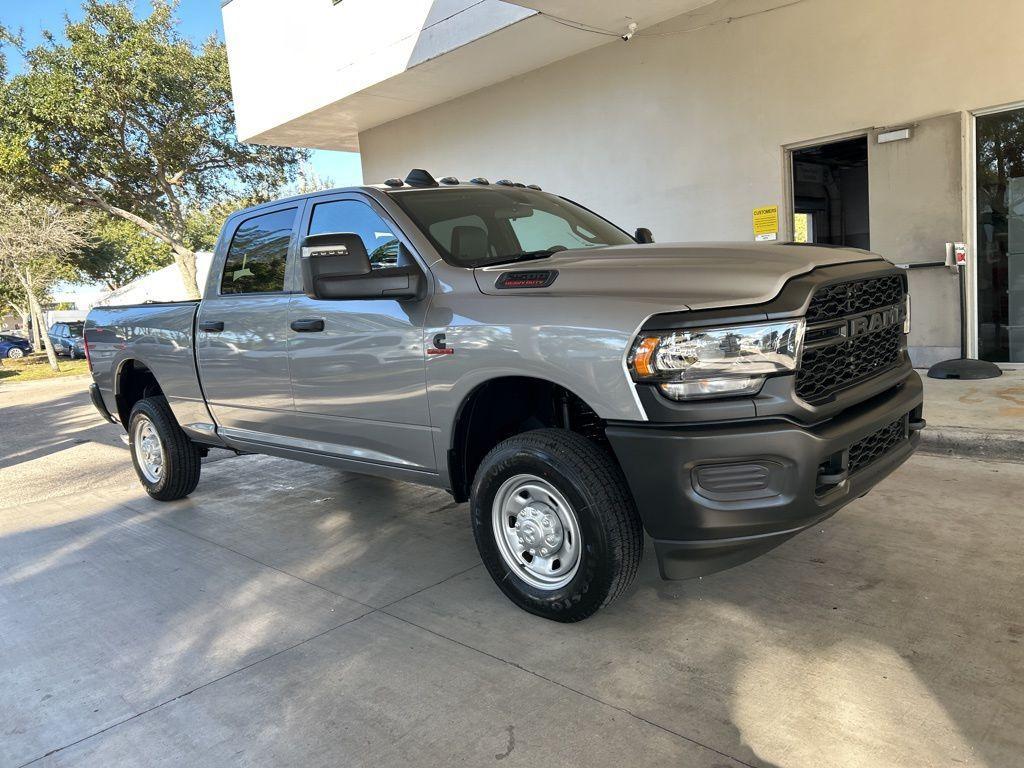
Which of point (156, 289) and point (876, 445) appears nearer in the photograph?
point (876, 445)

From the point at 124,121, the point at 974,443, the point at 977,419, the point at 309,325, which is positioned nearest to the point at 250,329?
the point at 309,325

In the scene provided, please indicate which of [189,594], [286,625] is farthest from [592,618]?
[189,594]

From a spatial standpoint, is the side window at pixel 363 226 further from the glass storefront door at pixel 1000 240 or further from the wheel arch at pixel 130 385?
the glass storefront door at pixel 1000 240

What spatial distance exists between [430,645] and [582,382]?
1304 mm

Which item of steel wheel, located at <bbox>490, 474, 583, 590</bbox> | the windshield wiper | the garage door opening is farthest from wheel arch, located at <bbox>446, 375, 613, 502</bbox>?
the garage door opening

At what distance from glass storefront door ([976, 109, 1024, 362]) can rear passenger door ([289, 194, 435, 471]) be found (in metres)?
7.06

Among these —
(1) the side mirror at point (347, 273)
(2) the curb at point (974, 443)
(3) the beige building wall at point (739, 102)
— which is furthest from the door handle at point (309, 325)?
(3) the beige building wall at point (739, 102)

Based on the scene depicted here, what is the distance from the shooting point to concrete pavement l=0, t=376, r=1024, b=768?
2.48 meters

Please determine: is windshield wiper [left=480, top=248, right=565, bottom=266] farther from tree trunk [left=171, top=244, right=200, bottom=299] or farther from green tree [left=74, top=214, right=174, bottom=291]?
green tree [left=74, top=214, right=174, bottom=291]

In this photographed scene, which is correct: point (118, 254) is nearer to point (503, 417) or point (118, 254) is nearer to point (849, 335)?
point (503, 417)

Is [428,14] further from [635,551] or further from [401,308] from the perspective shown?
[635,551]

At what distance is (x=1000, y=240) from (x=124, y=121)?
1946cm

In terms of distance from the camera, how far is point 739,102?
9242mm

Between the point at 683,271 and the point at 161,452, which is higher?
the point at 683,271
